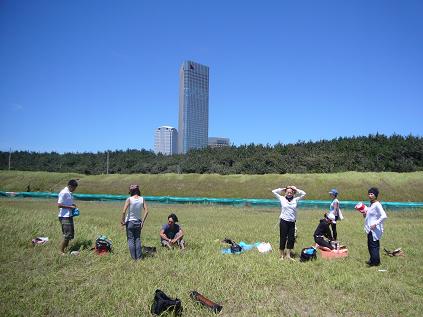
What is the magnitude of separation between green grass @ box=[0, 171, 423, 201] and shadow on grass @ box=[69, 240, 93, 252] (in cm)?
3325

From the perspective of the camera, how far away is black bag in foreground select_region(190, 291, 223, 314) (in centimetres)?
659

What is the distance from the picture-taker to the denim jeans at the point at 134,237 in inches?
395

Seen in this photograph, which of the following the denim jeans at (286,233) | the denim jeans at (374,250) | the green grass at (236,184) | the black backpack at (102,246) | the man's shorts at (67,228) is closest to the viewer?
the denim jeans at (374,250)

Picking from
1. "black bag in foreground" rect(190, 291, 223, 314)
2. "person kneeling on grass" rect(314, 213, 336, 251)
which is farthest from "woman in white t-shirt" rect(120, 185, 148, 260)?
"person kneeling on grass" rect(314, 213, 336, 251)

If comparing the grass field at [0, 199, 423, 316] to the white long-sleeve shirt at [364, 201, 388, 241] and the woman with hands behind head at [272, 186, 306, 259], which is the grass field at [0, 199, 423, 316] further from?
the white long-sleeve shirt at [364, 201, 388, 241]

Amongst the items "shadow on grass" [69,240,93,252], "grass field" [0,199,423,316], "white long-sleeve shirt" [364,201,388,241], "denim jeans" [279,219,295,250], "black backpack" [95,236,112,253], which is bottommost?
"grass field" [0,199,423,316]

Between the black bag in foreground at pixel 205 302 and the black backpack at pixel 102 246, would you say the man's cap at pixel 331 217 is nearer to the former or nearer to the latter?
the black backpack at pixel 102 246

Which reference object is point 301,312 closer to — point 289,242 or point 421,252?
point 289,242

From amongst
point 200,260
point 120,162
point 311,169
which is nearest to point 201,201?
point 311,169

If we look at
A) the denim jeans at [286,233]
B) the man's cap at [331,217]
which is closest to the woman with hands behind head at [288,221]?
the denim jeans at [286,233]

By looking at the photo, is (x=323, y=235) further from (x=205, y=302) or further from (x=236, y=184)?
(x=236, y=184)

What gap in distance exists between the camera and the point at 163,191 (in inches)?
1971

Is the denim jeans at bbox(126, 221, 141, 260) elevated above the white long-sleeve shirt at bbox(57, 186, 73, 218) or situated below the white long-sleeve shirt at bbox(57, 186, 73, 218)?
below

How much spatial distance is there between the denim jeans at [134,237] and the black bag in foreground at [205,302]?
340cm
